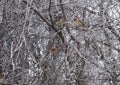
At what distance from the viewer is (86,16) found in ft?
12.3

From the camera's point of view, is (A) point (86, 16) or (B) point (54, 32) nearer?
(B) point (54, 32)

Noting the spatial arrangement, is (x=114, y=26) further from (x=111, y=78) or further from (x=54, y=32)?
(x=54, y=32)

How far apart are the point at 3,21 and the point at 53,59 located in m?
0.62

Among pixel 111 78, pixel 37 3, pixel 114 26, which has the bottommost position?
pixel 111 78

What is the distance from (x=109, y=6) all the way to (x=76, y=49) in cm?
98

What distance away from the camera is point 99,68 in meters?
3.49

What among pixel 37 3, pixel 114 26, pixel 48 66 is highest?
pixel 37 3

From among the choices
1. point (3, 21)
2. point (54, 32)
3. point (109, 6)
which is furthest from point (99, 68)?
point (3, 21)

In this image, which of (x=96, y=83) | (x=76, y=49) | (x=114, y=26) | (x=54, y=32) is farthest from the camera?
(x=114, y=26)

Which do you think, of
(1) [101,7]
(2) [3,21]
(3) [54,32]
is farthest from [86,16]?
(2) [3,21]

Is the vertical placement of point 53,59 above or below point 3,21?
below

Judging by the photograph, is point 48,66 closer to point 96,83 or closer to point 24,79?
point 24,79

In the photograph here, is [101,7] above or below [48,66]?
above

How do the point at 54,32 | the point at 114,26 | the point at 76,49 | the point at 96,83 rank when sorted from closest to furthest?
1. the point at 76,49
2. the point at 54,32
3. the point at 96,83
4. the point at 114,26
